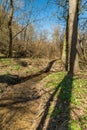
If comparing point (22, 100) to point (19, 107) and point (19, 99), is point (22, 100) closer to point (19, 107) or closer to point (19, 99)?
point (19, 99)

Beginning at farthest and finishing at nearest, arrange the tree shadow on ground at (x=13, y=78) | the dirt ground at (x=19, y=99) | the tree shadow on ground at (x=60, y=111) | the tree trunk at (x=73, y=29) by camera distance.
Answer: the tree trunk at (x=73, y=29), the tree shadow on ground at (x=13, y=78), the dirt ground at (x=19, y=99), the tree shadow on ground at (x=60, y=111)

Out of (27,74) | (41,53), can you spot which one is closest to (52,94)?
(27,74)

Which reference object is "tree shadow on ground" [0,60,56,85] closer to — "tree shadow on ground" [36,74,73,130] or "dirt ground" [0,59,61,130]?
"dirt ground" [0,59,61,130]

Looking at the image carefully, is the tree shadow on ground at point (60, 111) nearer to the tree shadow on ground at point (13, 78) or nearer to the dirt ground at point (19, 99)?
the dirt ground at point (19, 99)

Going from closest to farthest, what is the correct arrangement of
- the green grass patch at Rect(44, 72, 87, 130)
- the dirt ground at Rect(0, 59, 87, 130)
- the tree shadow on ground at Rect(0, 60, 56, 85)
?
1. the green grass patch at Rect(44, 72, 87, 130)
2. the dirt ground at Rect(0, 59, 87, 130)
3. the tree shadow on ground at Rect(0, 60, 56, 85)

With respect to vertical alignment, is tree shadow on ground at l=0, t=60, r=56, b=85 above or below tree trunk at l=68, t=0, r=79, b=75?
below

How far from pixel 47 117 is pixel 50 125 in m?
0.49

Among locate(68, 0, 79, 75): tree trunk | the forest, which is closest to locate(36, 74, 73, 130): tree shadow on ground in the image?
the forest

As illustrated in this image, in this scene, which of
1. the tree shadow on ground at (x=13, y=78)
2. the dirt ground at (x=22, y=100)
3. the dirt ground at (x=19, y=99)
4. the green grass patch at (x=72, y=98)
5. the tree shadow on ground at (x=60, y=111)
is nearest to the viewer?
the tree shadow on ground at (x=60, y=111)

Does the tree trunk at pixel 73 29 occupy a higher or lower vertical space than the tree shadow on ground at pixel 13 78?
higher

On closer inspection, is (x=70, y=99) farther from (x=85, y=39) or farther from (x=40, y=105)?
(x=85, y=39)

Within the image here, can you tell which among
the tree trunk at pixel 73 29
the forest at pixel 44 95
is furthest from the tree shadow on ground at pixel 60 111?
the tree trunk at pixel 73 29

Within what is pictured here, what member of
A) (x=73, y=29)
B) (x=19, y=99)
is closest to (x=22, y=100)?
(x=19, y=99)

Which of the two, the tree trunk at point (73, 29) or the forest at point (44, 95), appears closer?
the forest at point (44, 95)
